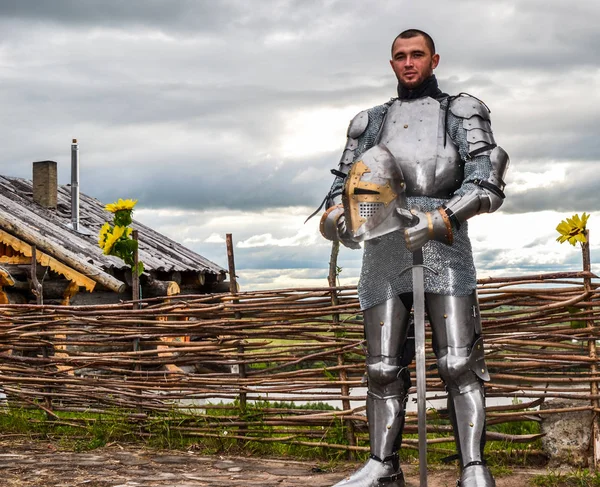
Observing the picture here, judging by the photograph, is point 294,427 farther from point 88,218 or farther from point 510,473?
point 88,218

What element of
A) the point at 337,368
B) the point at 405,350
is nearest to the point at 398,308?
the point at 405,350

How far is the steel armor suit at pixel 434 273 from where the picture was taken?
10.5 feet

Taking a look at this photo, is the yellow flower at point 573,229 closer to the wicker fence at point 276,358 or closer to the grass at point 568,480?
the wicker fence at point 276,358

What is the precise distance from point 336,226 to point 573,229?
5.46 ft

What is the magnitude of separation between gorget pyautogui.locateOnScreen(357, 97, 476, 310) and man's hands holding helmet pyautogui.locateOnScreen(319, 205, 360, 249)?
16 centimetres

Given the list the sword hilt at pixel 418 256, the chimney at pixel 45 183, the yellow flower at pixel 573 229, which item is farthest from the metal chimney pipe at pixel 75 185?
the sword hilt at pixel 418 256

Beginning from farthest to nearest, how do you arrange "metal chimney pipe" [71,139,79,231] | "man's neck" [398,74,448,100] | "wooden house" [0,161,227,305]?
"metal chimney pipe" [71,139,79,231] → "wooden house" [0,161,227,305] → "man's neck" [398,74,448,100]

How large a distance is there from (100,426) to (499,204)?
10.7 ft

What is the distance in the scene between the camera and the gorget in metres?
3.26

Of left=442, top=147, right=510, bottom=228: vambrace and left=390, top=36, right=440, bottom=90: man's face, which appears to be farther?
left=390, top=36, right=440, bottom=90: man's face

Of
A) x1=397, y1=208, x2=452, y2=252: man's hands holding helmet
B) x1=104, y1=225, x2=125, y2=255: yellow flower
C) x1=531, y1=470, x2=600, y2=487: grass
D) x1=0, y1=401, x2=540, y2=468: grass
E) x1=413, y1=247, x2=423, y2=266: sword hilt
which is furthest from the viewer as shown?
x1=104, y1=225, x2=125, y2=255: yellow flower

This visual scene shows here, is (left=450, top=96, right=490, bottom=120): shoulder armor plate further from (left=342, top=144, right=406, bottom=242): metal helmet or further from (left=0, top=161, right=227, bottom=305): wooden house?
(left=0, top=161, right=227, bottom=305): wooden house

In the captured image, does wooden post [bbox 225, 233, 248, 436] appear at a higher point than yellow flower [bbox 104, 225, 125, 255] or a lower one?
lower

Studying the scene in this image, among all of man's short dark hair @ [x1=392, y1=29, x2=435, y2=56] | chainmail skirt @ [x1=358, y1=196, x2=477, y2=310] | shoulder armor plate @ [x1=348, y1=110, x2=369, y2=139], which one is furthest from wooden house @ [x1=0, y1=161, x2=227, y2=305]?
man's short dark hair @ [x1=392, y1=29, x2=435, y2=56]
